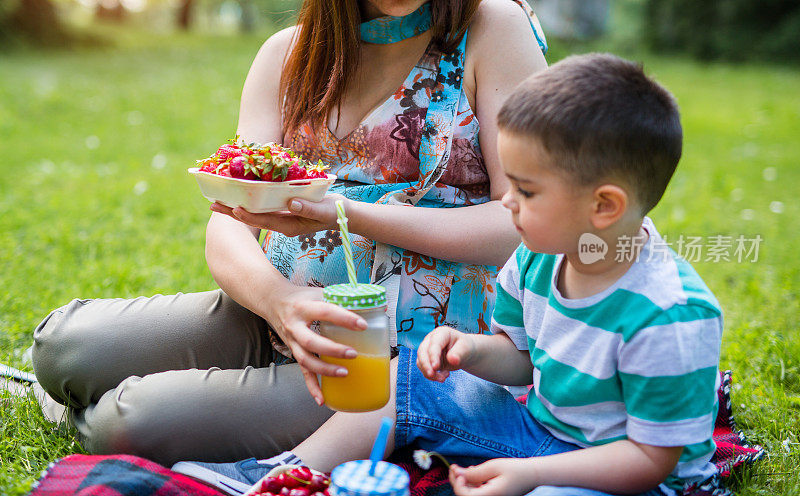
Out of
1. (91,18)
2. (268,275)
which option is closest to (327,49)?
(268,275)

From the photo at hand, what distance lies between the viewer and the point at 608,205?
1.61 metres

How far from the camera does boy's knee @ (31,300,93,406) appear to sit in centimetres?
213

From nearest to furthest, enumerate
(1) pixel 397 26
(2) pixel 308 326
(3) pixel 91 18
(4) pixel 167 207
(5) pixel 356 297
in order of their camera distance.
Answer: (5) pixel 356 297, (2) pixel 308 326, (1) pixel 397 26, (4) pixel 167 207, (3) pixel 91 18

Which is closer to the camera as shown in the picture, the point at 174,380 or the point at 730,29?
the point at 174,380

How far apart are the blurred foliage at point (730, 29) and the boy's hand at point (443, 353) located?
14374mm

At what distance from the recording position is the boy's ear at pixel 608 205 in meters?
1.58

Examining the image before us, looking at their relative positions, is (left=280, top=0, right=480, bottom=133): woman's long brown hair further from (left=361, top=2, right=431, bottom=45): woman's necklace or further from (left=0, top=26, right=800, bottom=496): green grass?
(left=0, top=26, right=800, bottom=496): green grass

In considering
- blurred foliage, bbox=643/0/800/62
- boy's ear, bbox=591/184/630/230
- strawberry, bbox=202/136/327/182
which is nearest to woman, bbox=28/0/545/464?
strawberry, bbox=202/136/327/182

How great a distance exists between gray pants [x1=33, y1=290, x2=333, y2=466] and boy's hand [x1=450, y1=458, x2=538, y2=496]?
505mm

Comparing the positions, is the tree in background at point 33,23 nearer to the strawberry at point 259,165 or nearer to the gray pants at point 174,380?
the gray pants at point 174,380

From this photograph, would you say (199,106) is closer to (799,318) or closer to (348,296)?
(799,318)

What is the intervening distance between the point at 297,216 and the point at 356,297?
14.2 inches

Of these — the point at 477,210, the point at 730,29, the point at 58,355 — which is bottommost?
the point at 730,29

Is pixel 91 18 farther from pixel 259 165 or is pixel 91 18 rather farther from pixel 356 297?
pixel 356 297
